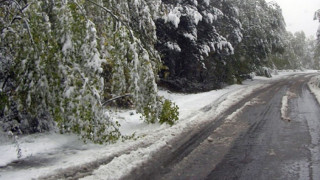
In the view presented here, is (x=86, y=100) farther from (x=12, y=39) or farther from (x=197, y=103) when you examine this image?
(x=197, y=103)

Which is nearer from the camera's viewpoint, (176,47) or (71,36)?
(71,36)

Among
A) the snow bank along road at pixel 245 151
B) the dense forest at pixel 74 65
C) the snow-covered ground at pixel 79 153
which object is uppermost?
the dense forest at pixel 74 65

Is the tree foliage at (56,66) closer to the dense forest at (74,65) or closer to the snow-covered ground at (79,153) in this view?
the dense forest at (74,65)

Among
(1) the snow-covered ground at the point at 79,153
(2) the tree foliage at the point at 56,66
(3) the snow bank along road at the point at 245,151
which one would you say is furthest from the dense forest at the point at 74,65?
(3) the snow bank along road at the point at 245,151

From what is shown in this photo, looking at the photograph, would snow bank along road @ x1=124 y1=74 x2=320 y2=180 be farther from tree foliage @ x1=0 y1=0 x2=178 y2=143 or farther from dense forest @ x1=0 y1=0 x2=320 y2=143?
tree foliage @ x1=0 y1=0 x2=178 y2=143

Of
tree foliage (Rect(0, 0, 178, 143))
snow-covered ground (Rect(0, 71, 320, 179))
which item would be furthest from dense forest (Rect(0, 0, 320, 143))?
snow-covered ground (Rect(0, 71, 320, 179))

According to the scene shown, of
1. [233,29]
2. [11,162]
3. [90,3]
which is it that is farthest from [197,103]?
[233,29]

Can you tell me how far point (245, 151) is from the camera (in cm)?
591

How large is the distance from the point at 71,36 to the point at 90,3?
1708mm

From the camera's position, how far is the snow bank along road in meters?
4.79

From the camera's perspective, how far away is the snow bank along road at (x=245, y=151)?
479 centimetres

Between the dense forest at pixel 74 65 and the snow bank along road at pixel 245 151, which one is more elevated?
the dense forest at pixel 74 65

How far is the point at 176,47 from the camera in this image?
1466 centimetres

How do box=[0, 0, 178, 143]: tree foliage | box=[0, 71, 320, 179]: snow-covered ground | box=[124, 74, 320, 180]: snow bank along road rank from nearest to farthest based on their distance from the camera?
box=[124, 74, 320, 180]: snow bank along road
box=[0, 71, 320, 179]: snow-covered ground
box=[0, 0, 178, 143]: tree foliage
